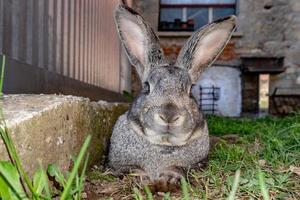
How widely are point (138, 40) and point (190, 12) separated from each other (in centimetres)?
891

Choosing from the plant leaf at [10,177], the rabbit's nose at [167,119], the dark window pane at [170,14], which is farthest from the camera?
the dark window pane at [170,14]

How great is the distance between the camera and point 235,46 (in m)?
10.9

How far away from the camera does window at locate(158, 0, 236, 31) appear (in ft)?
37.2

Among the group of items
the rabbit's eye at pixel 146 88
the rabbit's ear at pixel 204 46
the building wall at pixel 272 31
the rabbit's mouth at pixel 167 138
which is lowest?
the rabbit's mouth at pixel 167 138

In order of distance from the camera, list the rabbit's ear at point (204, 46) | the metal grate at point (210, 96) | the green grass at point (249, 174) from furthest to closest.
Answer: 1. the metal grate at point (210, 96)
2. the rabbit's ear at point (204, 46)
3. the green grass at point (249, 174)

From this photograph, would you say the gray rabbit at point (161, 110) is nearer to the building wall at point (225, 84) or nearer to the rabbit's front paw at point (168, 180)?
the rabbit's front paw at point (168, 180)

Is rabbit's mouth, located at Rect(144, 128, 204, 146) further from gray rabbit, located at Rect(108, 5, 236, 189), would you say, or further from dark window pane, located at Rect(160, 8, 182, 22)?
dark window pane, located at Rect(160, 8, 182, 22)

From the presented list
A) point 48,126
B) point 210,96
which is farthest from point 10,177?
point 210,96

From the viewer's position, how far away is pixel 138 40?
2918 mm

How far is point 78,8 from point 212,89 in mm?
7120

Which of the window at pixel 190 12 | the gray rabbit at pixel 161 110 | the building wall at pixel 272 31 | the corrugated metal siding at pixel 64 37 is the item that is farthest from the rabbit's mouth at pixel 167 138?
the window at pixel 190 12

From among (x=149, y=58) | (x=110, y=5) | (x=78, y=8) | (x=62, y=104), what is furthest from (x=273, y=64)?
(x=62, y=104)

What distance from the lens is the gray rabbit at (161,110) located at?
2379 millimetres

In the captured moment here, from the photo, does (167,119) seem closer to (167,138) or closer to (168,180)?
(167,138)
